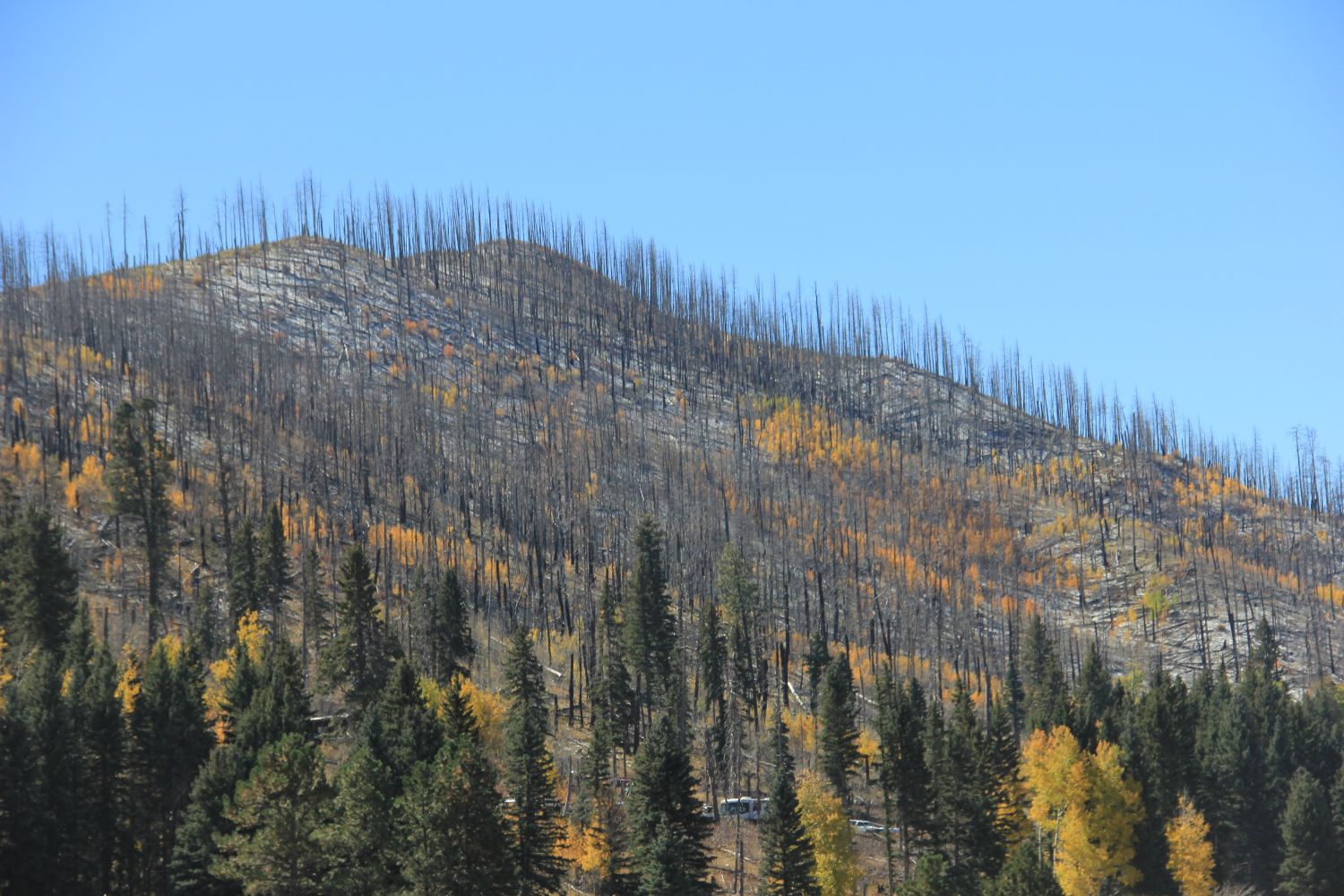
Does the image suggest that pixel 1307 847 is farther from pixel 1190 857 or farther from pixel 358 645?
pixel 358 645

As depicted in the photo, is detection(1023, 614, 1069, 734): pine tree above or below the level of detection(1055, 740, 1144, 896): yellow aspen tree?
above

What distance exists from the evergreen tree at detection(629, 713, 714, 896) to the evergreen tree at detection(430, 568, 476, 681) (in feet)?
107

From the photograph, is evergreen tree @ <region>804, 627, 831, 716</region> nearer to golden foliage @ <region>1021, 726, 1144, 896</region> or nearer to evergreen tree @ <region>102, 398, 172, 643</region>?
golden foliage @ <region>1021, 726, 1144, 896</region>

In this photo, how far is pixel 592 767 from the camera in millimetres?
79312

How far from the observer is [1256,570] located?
194875 mm

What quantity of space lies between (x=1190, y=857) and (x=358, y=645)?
50215 millimetres

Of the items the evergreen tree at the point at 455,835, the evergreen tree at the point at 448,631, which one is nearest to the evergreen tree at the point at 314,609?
the evergreen tree at the point at 448,631

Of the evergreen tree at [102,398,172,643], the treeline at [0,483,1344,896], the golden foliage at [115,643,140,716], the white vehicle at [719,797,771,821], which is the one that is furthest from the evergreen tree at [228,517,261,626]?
the white vehicle at [719,797,771,821]

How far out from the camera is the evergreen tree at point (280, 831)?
46.7 m

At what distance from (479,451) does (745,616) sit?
7829 centimetres

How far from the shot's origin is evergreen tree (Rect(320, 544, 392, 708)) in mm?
82188

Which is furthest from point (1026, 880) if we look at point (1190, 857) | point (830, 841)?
point (1190, 857)

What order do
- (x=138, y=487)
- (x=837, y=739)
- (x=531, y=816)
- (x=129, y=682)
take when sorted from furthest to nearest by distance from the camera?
(x=138, y=487)
(x=837, y=739)
(x=129, y=682)
(x=531, y=816)

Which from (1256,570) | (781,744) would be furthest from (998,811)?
(1256,570)
